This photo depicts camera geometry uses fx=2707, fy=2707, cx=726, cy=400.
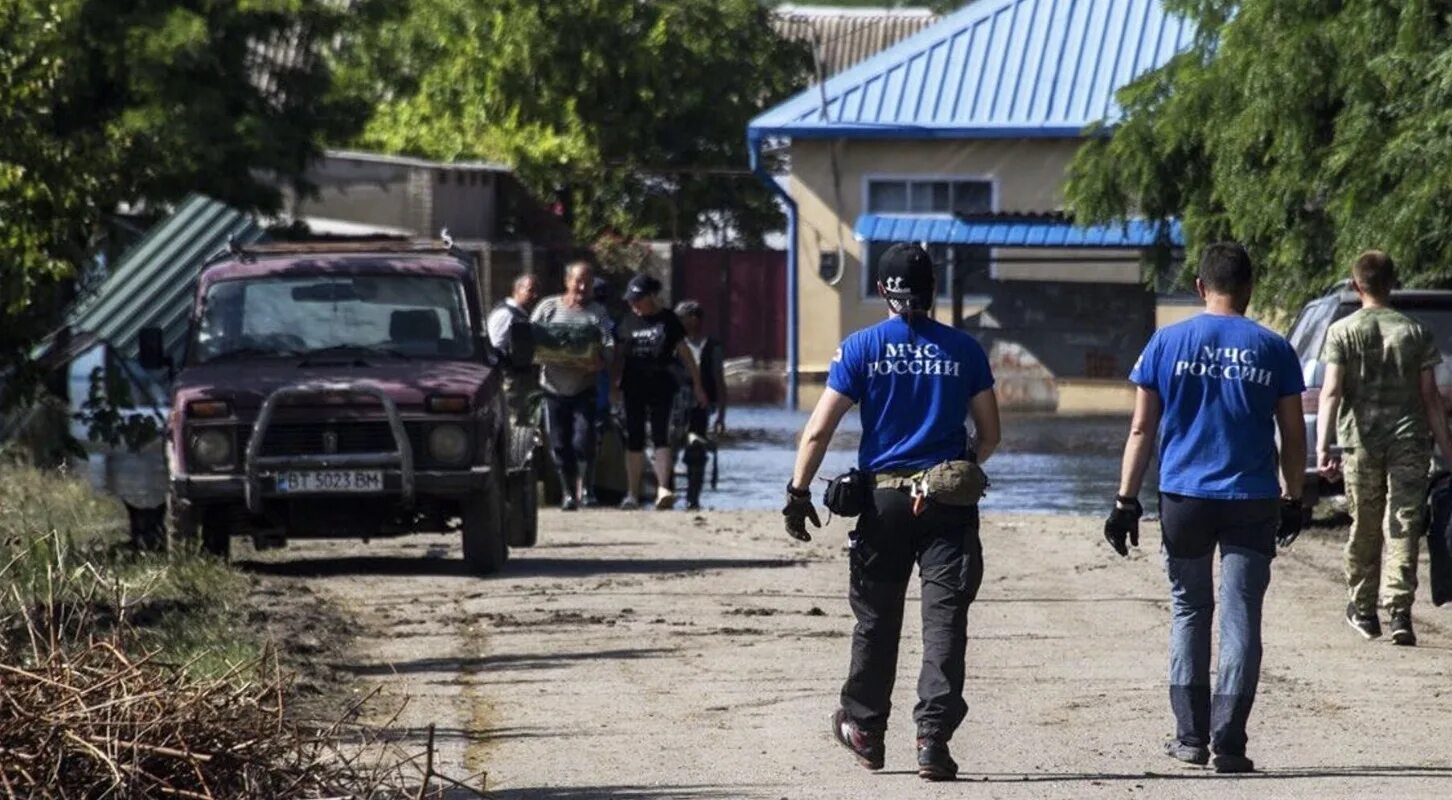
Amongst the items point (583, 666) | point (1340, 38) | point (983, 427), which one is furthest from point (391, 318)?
point (983, 427)

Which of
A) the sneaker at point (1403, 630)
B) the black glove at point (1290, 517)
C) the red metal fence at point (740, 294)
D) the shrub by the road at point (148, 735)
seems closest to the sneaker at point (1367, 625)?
the sneaker at point (1403, 630)

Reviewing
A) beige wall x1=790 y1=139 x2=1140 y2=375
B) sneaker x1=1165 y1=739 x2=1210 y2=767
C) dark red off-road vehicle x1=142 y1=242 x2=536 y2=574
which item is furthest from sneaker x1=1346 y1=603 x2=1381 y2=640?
beige wall x1=790 y1=139 x2=1140 y2=375

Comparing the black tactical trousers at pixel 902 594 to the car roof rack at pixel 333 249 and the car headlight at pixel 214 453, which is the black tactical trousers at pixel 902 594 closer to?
the car headlight at pixel 214 453

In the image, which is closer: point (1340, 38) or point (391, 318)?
point (391, 318)

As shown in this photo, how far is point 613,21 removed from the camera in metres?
42.5

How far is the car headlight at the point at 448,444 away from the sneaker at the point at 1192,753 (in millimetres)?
6241

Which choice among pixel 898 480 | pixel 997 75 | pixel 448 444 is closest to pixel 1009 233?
pixel 997 75

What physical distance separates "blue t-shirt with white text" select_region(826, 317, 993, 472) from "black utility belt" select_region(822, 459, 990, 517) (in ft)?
0.16

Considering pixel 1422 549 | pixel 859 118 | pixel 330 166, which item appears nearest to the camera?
pixel 1422 549

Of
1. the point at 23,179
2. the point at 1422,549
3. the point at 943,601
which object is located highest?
the point at 23,179

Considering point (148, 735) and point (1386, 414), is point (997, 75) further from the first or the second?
point (148, 735)

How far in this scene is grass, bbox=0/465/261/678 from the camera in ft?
29.1

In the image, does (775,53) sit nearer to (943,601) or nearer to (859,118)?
(859,118)

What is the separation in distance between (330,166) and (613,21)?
6218 mm
